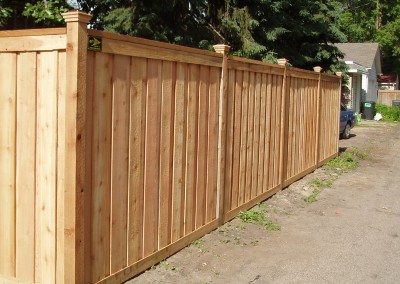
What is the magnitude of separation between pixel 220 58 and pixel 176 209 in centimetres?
194

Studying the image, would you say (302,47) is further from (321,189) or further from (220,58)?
(220,58)

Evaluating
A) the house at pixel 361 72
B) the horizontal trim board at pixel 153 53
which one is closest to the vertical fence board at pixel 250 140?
the horizontal trim board at pixel 153 53

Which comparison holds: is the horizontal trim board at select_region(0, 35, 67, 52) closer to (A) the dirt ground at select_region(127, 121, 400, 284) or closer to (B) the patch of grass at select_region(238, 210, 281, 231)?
(A) the dirt ground at select_region(127, 121, 400, 284)

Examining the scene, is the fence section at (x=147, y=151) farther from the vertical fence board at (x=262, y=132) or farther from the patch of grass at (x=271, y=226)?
the vertical fence board at (x=262, y=132)


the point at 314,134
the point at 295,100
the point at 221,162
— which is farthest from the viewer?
the point at 314,134

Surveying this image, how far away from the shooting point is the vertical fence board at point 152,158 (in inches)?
195

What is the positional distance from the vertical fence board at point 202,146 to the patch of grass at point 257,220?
1.17 m

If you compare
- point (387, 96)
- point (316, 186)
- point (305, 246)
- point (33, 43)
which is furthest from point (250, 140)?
point (387, 96)

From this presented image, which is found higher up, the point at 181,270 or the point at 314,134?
the point at 314,134

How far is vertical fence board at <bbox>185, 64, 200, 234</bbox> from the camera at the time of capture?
18.9ft

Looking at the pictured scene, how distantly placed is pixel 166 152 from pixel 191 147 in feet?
1.91

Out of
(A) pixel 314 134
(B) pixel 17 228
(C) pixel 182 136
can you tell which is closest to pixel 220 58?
(C) pixel 182 136

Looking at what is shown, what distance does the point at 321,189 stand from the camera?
993 centimetres

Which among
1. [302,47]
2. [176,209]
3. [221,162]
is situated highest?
[302,47]
